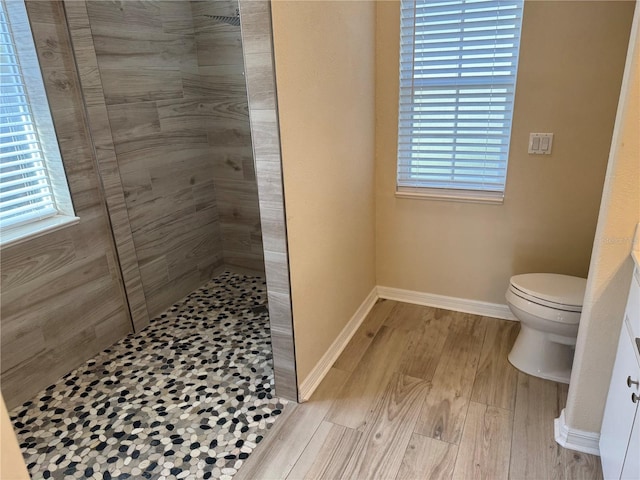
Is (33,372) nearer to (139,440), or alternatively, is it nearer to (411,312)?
(139,440)

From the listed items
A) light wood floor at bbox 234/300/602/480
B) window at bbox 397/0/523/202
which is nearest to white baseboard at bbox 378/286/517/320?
light wood floor at bbox 234/300/602/480

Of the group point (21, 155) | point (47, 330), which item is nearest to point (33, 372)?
point (47, 330)

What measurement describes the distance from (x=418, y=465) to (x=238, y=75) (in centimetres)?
267

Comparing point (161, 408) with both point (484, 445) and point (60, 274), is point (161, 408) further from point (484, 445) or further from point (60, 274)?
point (484, 445)

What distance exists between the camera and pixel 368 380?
2268mm

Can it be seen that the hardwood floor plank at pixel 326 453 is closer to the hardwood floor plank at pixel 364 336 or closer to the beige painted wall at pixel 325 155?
the beige painted wall at pixel 325 155

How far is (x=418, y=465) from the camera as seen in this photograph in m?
1.76

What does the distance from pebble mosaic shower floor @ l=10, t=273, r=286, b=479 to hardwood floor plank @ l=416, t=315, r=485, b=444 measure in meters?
0.73

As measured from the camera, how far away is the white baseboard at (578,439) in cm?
176

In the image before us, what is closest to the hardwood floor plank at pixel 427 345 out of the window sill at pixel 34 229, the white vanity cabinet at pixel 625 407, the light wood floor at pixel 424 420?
the light wood floor at pixel 424 420

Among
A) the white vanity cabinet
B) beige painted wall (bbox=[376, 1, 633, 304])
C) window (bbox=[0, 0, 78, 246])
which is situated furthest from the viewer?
beige painted wall (bbox=[376, 1, 633, 304])

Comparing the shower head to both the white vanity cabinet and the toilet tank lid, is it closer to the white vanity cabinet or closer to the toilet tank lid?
the toilet tank lid

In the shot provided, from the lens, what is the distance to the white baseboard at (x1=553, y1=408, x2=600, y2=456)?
176cm

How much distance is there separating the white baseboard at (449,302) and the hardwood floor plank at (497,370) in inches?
2.8
